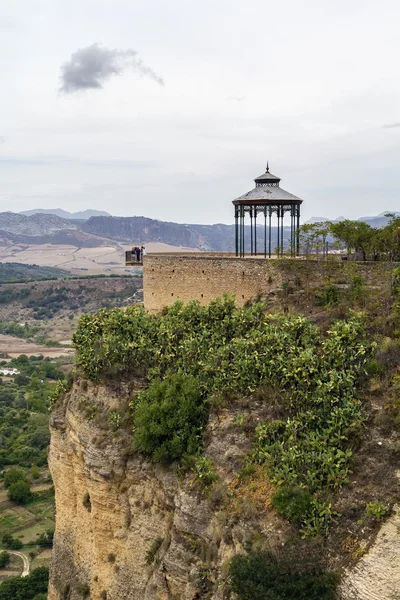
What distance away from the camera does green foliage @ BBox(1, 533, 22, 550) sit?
40.5 m

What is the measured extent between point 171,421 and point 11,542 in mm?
30587

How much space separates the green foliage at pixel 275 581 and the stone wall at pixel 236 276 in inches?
364

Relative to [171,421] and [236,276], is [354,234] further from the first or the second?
[171,421]

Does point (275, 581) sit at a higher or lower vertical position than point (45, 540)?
higher

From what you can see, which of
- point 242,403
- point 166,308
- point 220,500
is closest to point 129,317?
point 166,308

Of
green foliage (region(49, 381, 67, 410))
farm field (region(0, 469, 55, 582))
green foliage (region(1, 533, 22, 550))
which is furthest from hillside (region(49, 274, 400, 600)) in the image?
green foliage (region(1, 533, 22, 550))

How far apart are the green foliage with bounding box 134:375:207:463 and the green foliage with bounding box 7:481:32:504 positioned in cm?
3466

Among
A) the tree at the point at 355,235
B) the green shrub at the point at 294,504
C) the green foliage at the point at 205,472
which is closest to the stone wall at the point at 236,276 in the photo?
the tree at the point at 355,235

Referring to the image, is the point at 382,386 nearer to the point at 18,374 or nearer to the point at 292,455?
the point at 292,455

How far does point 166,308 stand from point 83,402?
16.4 feet

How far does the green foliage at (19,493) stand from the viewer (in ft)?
155

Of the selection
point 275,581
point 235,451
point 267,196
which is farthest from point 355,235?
point 275,581

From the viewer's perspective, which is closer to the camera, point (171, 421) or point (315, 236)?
point (171, 421)

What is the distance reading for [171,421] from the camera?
Result: 15.9m
